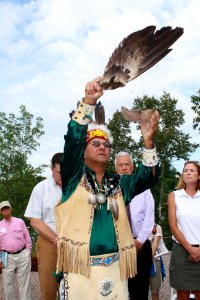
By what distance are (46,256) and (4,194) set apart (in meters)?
30.9

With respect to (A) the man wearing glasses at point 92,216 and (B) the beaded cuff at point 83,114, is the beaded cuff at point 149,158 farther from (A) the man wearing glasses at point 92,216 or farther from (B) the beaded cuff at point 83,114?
(B) the beaded cuff at point 83,114

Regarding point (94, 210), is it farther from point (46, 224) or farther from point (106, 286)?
point (46, 224)

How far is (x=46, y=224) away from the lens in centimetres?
501

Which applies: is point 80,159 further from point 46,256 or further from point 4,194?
point 4,194

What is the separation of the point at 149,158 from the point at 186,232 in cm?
192

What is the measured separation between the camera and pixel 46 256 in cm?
493

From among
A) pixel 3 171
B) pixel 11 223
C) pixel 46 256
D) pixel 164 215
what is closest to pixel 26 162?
pixel 3 171

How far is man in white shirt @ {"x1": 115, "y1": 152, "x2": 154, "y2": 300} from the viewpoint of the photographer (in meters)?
5.17

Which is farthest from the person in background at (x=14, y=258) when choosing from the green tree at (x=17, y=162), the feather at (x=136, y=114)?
the green tree at (x=17, y=162)

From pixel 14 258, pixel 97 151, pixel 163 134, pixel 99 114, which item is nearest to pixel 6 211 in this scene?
pixel 14 258

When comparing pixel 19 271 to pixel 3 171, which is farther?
pixel 3 171

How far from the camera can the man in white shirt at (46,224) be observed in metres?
4.88

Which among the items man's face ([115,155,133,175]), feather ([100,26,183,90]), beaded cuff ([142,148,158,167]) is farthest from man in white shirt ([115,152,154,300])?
feather ([100,26,183,90])

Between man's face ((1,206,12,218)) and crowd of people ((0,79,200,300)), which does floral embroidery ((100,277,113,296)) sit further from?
man's face ((1,206,12,218))
